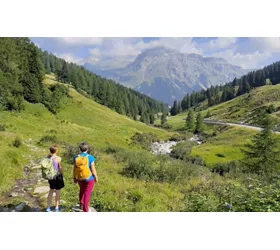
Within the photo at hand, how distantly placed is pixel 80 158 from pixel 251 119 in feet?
379

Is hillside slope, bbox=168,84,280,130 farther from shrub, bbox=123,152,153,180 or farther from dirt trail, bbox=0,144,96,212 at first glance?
dirt trail, bbox=0,144,96,212

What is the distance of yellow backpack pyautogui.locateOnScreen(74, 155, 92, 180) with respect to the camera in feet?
26.4

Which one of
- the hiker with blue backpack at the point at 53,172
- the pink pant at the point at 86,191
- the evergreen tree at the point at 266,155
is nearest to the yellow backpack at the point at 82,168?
the pink pant at the point at 86,191

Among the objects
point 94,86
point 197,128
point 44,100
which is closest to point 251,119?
point 197,128

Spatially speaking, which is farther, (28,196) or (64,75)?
(64,75)

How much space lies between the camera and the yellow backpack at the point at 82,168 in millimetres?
8039

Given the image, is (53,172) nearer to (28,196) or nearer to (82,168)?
(82,168)

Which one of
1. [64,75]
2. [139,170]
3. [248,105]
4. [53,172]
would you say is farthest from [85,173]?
[248,105]

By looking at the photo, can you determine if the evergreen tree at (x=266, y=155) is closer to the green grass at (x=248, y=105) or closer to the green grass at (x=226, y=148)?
the green grass at (x=226, y=148)

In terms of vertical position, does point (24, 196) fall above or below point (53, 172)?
below

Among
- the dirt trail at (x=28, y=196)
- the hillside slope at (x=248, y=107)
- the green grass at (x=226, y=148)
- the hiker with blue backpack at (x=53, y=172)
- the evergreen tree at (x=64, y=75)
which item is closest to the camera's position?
the hiker with blue backpack at (x=53, y=172)

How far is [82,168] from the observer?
8039 mm

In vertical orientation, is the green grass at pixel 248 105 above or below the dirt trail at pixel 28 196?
above

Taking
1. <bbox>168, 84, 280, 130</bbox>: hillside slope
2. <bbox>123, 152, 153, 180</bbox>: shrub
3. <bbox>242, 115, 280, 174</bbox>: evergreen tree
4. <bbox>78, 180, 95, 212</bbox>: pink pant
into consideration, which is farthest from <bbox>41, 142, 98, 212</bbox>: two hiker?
<bbox>168, 84, 280, 130</bbox>: hillside slope
